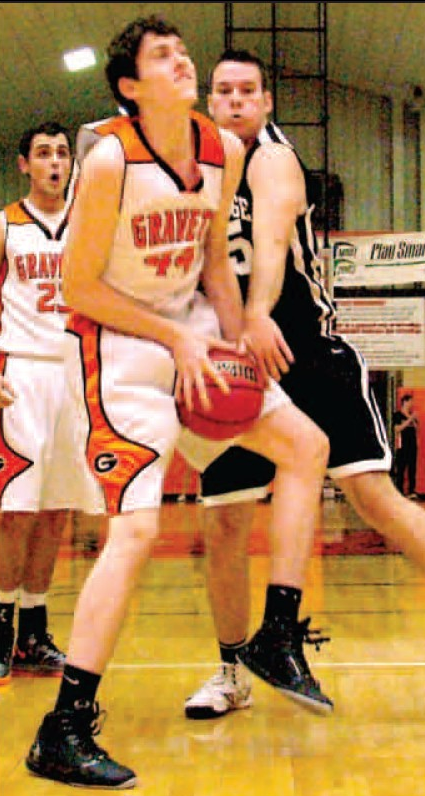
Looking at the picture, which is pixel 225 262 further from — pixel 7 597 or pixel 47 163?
pixel 7 597

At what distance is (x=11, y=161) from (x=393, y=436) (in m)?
8.07

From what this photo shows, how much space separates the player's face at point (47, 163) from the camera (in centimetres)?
399

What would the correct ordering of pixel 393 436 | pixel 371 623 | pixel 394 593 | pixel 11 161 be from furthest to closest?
pixel 393 436, pixel 394 593, pixel 371 623, pixel 11 161

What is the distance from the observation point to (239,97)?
3.13 m

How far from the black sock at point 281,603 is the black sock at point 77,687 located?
1.56ft

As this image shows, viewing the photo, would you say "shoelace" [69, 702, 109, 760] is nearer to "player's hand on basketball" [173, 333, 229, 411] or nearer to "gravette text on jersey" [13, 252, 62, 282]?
"player's hand on basketball" [173, 333, 229, 411]

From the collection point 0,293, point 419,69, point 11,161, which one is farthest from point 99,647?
point 11,161

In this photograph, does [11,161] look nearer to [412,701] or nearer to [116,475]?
[116,475]

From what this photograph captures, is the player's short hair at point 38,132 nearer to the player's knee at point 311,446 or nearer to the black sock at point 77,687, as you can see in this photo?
the player's knee at point 311,446

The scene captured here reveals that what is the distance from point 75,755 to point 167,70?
4.97ft

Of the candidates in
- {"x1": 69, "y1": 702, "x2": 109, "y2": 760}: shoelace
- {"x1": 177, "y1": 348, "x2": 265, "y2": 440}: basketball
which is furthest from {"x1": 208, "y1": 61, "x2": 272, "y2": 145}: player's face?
{"x1": 69, "y1": 702, "x2": 109, "y2": 760}: shoelace

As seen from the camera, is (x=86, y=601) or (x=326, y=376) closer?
(x=86, y=601)

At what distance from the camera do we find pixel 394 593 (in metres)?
5.34

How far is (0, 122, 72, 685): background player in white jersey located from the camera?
381 centimetres
